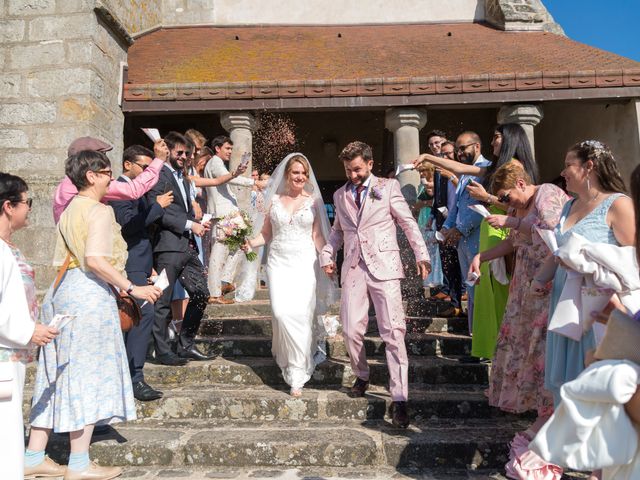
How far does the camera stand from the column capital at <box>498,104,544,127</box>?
8.69 meters

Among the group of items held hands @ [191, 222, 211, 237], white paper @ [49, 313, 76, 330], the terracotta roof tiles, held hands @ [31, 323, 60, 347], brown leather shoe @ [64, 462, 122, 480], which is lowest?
brown leather shoe @ [64, 462, 122, 480]

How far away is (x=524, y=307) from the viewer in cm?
356

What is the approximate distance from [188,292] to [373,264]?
1.86 meters

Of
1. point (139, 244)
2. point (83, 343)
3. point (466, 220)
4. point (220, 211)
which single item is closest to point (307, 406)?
point (83, 343)

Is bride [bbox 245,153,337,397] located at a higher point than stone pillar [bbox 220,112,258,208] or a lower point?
lower

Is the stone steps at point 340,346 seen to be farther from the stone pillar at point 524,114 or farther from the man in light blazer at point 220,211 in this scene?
the stone pillar at point 524,114

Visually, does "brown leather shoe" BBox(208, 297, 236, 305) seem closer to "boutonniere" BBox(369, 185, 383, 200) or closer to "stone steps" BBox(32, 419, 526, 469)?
"stone steps" BBox(32, 419, 526, 469)

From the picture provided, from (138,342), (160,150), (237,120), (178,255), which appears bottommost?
(138,342)

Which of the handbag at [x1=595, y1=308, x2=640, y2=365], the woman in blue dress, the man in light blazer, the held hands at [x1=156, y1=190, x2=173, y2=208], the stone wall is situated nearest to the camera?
the handbag at [x1=595, y1=308, x2=640, y2=365]

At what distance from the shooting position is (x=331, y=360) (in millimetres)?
5039

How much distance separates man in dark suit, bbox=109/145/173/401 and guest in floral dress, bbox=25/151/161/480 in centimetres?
84

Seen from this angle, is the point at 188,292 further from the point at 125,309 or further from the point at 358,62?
the point at 358,62

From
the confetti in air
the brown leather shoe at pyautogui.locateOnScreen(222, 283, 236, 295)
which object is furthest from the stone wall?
the confetti in air

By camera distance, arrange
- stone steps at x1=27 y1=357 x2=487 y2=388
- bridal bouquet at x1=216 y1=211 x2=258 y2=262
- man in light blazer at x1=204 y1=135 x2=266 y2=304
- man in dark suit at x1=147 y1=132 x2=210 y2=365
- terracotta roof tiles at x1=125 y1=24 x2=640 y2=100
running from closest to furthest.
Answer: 1. stone steps at x1=27 y1=357 x2=487 y2=388
2. man in dark suit at x1=147 y1=132 x2=210 y2=365
3. bridal bouquet at x1=216 y1=211 x2=258 y2=262
4. man in light blazer at x1=204 y1=135 x2=266 y2=304
5. terracotta roof tiles at x1=125 y1=24 x2=640 y2=100
